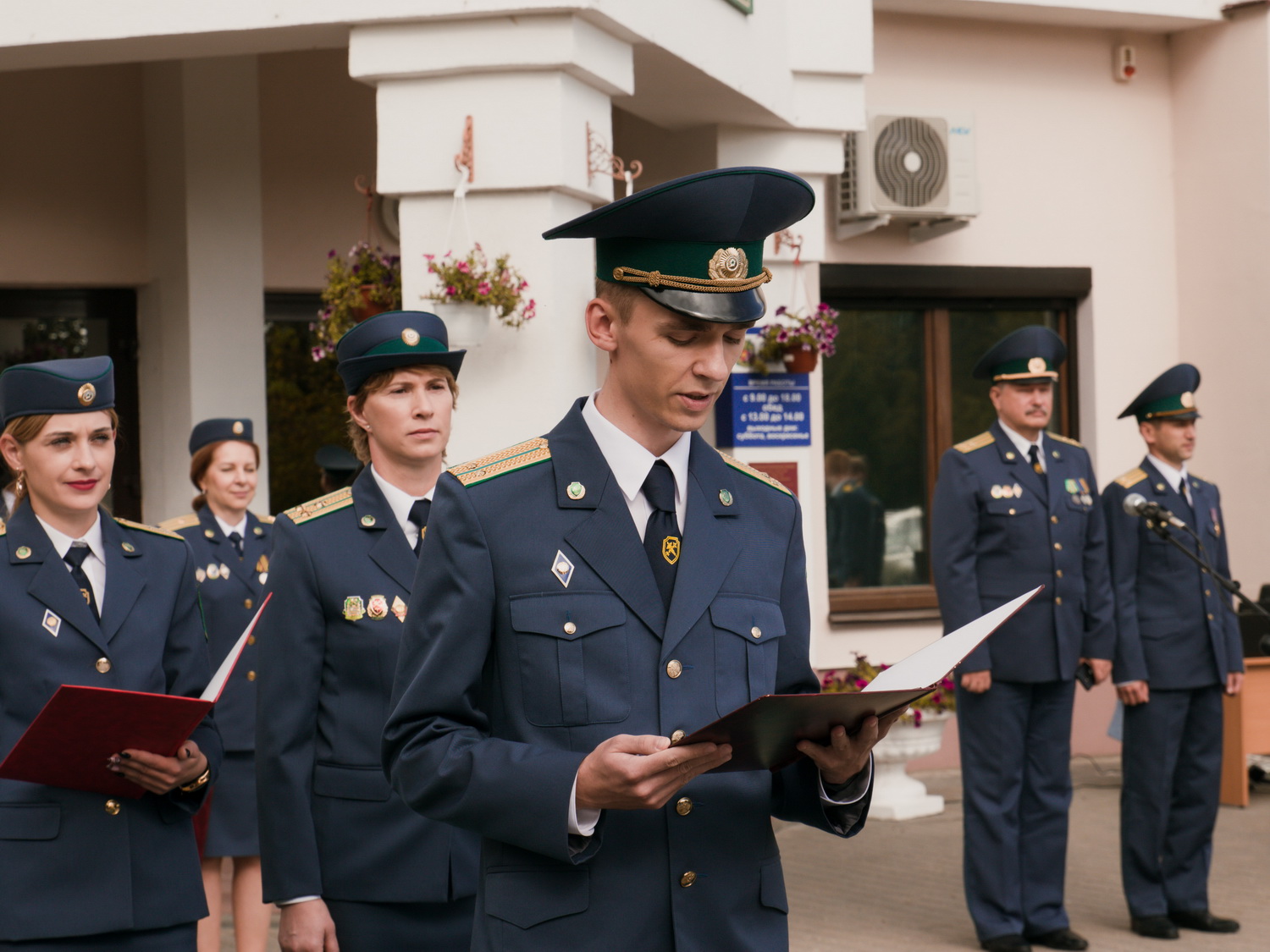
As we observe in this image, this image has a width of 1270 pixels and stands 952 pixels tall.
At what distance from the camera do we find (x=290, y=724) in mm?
3164

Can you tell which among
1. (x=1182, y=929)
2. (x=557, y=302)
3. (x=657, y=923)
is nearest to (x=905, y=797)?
(x=1182, y=929)

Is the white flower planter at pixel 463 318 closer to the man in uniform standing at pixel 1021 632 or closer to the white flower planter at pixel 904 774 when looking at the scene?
the man in uniform standing at pixel 1021 632

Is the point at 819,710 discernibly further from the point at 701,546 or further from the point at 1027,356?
the point at 1027,356

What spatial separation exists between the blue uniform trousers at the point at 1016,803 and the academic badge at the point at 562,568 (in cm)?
439

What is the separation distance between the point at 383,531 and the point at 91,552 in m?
0.62

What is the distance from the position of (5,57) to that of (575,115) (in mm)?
2346

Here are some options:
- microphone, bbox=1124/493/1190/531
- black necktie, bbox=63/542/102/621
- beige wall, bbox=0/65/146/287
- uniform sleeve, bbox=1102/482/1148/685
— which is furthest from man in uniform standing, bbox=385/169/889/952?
beige wall, bbox=0/65/146/287

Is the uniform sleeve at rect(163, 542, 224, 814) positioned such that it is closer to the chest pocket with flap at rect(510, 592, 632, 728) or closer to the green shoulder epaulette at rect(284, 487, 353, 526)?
the green shoulder epaulette at rect(284, 487, 353, 526)

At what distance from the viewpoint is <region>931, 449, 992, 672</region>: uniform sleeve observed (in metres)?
6.20

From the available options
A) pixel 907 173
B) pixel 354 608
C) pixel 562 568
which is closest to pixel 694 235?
pixel 562 568

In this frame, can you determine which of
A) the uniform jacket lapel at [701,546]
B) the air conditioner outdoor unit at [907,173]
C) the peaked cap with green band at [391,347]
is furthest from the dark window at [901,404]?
the uniform jacket lapel at [701,546]

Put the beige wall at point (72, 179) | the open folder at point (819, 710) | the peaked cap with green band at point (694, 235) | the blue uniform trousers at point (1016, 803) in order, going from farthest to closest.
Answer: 1. the beige wall at point (72, 179)
2. the blue uniform trousers at point (1016, 803)
3. the peaked cap with green band at point (694, 235)
4. the open folder at point (819, 710)

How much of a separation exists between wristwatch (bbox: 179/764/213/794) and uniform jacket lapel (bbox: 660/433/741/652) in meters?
1.46

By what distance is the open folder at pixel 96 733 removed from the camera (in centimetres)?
287
